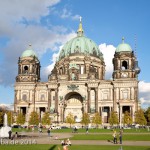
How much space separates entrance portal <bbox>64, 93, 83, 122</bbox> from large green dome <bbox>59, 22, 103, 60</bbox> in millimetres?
19832

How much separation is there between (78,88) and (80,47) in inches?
901

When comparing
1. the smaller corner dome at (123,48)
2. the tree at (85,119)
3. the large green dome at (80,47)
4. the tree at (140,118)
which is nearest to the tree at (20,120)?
the tree at (85,119)

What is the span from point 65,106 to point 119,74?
23870 millimetres

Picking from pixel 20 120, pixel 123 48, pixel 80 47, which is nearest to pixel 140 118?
pixel 123 48

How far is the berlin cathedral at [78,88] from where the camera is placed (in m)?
120

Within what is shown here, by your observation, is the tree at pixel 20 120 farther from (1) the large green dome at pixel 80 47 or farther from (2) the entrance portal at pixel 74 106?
(1) the large green dome at pixel 80 47

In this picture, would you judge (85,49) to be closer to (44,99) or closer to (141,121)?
(44,99)

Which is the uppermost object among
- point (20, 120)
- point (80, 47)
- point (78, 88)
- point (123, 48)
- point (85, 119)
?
point (80, 47)

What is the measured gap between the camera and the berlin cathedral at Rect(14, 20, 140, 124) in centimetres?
11950

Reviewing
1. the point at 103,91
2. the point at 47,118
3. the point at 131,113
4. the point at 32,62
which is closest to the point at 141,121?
the point at 131,113

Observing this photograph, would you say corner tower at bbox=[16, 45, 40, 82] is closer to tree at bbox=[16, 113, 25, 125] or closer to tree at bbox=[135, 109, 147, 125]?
tree at bbox=[16, 113, 25, 125]

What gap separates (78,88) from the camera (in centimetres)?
12300

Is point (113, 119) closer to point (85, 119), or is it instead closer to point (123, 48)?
point (85, 119)

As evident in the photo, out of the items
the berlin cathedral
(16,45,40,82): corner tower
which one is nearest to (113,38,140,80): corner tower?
the berlin cathedral
